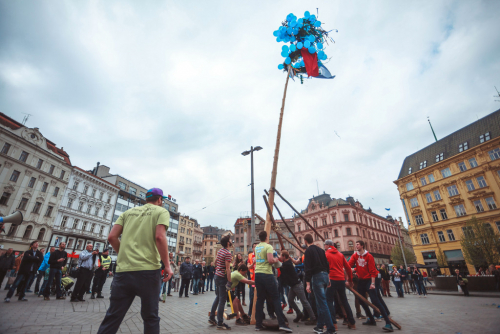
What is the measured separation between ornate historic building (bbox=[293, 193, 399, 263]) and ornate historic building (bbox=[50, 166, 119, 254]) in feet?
157

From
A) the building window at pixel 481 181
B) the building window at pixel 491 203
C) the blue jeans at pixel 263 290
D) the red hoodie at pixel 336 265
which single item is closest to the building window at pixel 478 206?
the building window at pixel 491 203

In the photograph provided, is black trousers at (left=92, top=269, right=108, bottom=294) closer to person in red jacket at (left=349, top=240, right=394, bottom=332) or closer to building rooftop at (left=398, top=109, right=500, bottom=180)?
person in red jacket at (left=349, top=240, right=394, bottom=332)

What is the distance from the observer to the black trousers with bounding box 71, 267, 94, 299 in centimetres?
Answer: 816

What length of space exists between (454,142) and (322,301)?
48857 mm

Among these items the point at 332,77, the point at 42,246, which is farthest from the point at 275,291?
the point at 42,246

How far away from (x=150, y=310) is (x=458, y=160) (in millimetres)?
48384

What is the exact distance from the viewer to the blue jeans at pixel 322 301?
15.6 feet

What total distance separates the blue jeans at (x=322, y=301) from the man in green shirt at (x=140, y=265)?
3.55m

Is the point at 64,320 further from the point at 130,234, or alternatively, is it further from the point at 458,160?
the point at 458,160

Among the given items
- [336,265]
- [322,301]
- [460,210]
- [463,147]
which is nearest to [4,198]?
[322,301]

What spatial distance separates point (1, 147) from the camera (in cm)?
479

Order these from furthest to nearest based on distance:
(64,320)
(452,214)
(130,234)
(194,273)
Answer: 1. (452,214)
2. (194,273)
3. (64,320)
4. (130,234)

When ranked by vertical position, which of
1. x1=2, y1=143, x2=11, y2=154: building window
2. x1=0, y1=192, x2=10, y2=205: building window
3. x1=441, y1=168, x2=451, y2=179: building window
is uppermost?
x1=441, y1=168, x2=451, y2=179: building window

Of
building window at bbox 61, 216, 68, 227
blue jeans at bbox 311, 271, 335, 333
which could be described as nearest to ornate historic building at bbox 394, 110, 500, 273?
blue jeans at bbox 311, 271, 335, 333
